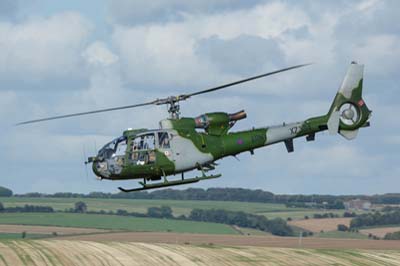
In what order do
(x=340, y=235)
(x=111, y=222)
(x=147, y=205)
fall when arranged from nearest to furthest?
(x=340, y=235)
(x=111, y=222)
(x=147, y=205)

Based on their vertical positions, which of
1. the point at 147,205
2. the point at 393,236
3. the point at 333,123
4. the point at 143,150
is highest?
the point at 147,205

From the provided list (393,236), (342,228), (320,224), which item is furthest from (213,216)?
(393,236)

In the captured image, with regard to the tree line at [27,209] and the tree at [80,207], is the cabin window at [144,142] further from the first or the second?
the tree at [80,207]

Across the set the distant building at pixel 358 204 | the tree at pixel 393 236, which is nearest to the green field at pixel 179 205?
the distant building at pixel 358 204

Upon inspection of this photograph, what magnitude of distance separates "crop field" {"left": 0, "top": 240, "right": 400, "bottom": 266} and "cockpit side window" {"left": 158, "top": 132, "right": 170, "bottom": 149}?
5842 mm

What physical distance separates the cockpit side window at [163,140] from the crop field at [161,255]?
5842 millimetres

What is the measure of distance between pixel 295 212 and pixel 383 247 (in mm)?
71995

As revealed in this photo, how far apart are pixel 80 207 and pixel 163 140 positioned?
297 ft

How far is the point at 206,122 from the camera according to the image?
168 ft

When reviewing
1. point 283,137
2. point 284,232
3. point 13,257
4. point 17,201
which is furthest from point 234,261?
point 17,201

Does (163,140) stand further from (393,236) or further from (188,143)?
(393,236)

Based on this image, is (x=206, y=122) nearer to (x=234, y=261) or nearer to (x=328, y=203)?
(x=234, y=261)

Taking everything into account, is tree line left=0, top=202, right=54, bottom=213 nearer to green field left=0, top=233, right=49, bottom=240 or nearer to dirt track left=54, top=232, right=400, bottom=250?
green field left=0, top=233, right=49, bottom=240

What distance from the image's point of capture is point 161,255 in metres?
55.8
